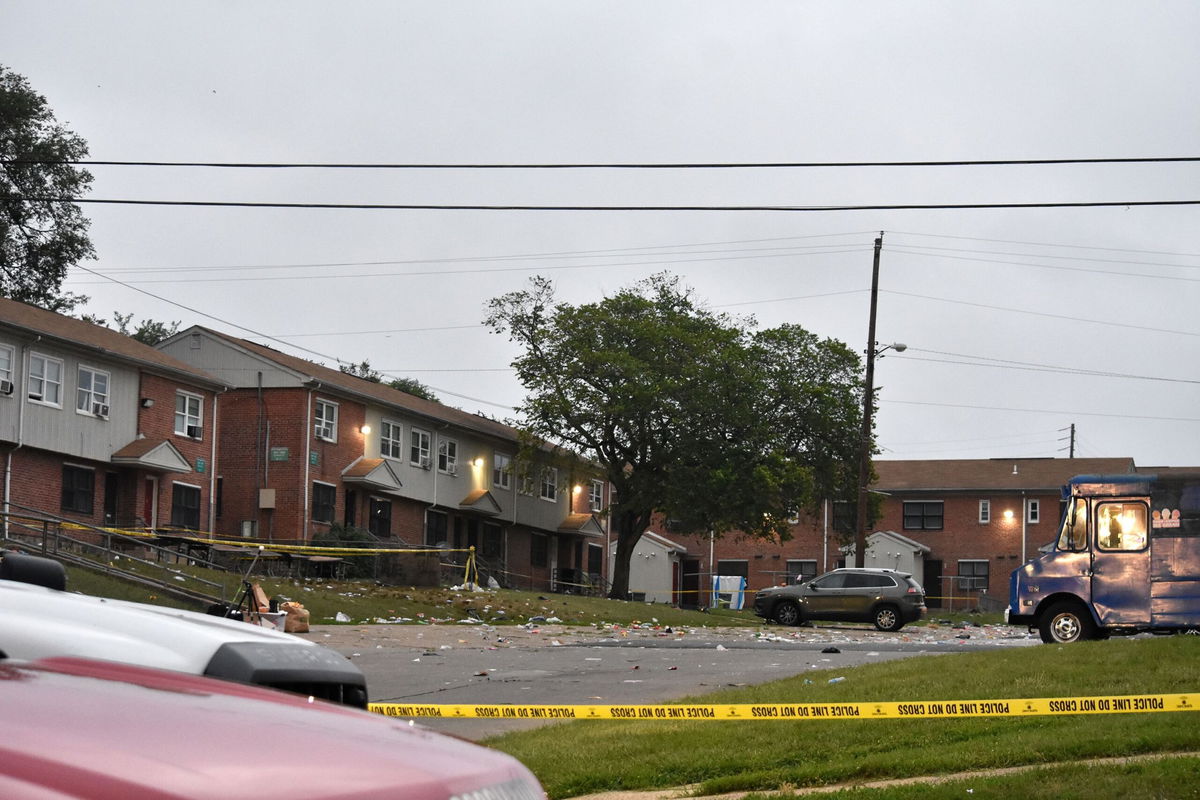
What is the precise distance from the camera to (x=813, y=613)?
123ft

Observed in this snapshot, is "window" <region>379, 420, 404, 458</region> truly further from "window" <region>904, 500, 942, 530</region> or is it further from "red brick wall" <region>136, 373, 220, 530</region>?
"window" <region>904, 500, 942, 530</region>

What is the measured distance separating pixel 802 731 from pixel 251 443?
3998 centimetres

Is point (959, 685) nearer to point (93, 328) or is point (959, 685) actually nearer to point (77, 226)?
point (93, 328)

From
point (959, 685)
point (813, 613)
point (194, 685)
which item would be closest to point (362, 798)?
point (194, 685)

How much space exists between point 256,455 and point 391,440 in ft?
19.8

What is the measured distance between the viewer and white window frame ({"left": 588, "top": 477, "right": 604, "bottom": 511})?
225 ft

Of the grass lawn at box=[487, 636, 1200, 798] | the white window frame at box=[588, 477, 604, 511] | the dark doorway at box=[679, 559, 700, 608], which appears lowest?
the dark doorway at box=[679, 559, 700, 608]

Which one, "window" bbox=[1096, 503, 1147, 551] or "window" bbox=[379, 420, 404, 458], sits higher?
"window" bbox=[379, 420, 404, 458]

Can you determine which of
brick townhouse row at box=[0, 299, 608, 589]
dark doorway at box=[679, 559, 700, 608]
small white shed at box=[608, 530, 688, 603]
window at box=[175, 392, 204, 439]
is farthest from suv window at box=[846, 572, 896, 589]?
dark doorway at box=[679, 559, 700, 608]

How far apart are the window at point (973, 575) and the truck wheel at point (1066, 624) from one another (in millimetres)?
48582

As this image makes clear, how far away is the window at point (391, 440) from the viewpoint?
174ft

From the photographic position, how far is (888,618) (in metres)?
37.0

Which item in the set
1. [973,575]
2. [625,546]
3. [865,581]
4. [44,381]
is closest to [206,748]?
[865,581]

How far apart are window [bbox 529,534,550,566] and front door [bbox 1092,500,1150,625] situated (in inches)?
1640
